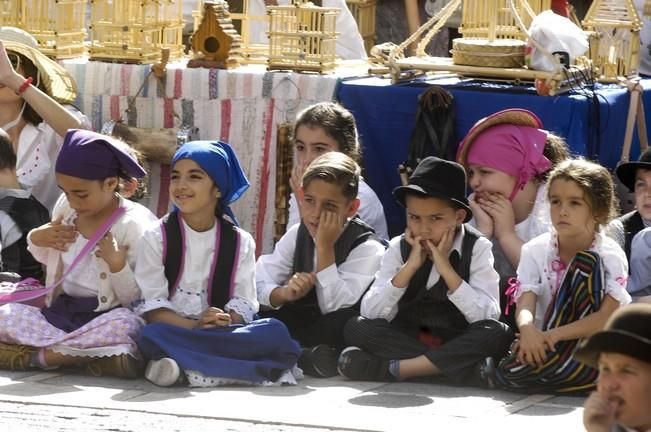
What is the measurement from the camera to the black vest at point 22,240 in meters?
6.64

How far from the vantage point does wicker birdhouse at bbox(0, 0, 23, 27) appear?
303 inches

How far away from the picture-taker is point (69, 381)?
5.54 metres

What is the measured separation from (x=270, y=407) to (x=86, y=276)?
1158 mm

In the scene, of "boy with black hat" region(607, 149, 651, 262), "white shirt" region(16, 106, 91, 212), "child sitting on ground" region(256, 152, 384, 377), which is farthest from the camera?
"white shirt" region(16, 106, 91, 212)

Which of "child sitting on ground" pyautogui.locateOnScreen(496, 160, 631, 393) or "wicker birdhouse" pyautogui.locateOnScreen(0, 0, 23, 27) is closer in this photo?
"child sitting on ground" pyautogui.locateOnScreen(496, 160, 631, 393)

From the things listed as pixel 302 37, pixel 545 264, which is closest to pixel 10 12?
pixel 302 37

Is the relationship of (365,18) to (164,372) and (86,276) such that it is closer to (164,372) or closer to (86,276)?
(86,276)

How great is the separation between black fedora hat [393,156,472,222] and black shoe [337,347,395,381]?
652 millimetres

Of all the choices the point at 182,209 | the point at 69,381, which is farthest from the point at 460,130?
the point at 69,381

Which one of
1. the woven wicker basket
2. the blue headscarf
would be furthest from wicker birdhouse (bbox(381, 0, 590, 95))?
the blue headscarf

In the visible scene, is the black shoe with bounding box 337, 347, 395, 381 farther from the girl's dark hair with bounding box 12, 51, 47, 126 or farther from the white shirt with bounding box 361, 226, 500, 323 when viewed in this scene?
the girl's dark hair with bounding box 12, 51, 47, 126

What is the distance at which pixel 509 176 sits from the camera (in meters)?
6.22

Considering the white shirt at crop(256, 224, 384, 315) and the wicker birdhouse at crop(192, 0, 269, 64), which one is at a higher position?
the wicker birdhouse at crop(192, 0, 269, 64)

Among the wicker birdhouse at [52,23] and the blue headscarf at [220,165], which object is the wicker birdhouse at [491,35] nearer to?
the blue headscarf at [220,165]
